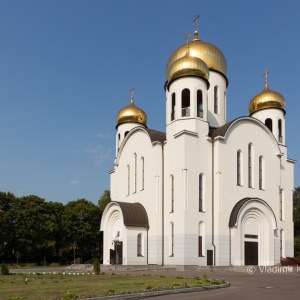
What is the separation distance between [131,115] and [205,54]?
7967 millimetres

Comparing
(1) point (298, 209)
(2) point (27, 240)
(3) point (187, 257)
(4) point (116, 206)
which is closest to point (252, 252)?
(3) point (187, 257)

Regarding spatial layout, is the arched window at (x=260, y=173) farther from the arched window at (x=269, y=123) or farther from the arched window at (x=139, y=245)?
the arched window at (x=139, y=245)

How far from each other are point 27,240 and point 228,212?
1999 centimetres

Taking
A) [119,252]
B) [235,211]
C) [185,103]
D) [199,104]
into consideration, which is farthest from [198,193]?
[119,252]

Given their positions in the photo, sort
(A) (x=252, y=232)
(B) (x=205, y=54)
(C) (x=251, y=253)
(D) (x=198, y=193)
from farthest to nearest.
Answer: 1. (B) (x=205, y=54)
2. (A) (x=252, y=232)
3. (C) (x=251, y=253)
4. (D) (x=198, y=193)

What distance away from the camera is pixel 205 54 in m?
34.3

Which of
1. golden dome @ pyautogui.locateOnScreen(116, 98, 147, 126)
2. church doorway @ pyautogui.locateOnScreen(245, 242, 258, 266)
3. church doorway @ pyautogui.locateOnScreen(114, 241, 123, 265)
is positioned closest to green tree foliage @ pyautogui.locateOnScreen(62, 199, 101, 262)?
golden dome @ pyautogui.locateOnScreen(116, 98, 147, 126)

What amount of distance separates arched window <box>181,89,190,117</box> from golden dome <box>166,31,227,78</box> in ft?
15.1

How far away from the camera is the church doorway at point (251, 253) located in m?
28.3

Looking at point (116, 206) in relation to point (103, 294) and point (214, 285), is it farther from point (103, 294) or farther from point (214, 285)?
point (103, 294)

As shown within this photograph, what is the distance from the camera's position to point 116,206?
30.5 m

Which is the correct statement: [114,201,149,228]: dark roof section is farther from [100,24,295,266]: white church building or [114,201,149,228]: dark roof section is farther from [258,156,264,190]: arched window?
[258,156,264,190]: arched window

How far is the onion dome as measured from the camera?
3412cm

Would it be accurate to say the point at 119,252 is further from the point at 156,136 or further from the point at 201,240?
the point at 156,136
